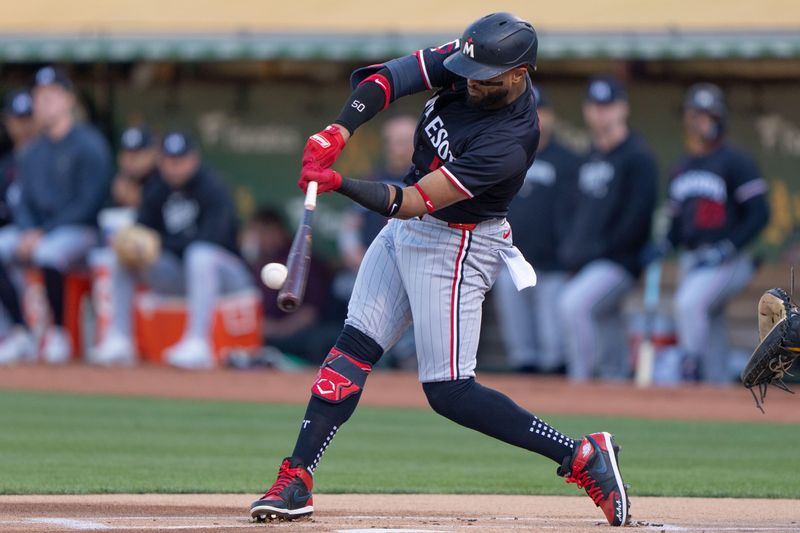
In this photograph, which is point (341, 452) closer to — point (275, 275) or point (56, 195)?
point (275, 275)

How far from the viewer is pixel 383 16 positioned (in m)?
13.2

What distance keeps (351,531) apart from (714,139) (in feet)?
22.8

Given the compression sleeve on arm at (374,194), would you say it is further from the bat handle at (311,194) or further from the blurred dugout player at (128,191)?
the blurred dugout player at (128,191)

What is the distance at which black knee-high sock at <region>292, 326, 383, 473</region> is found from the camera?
5117 millimetres

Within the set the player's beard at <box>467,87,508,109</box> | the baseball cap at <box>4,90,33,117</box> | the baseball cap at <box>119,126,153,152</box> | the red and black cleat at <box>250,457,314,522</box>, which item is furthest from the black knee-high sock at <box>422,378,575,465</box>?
the baseball cap at <box>4,90,33,117</box>

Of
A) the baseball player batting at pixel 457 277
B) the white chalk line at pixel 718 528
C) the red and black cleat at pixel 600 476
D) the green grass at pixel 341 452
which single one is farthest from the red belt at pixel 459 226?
the green grass at pixel 341 452

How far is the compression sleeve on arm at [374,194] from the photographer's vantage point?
486 centimetres

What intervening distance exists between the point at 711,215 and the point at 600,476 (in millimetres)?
6132

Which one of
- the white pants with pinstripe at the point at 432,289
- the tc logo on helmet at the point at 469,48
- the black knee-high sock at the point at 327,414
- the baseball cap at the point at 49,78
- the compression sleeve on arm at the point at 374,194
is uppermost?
the baseball cap at the point at 49,78

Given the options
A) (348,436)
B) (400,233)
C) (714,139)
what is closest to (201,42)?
(714,139)

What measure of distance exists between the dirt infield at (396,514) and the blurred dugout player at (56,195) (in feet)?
23.0

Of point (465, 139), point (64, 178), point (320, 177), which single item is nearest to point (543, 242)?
point (64, 178)

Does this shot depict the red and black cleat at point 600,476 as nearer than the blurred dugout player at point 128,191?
Yes

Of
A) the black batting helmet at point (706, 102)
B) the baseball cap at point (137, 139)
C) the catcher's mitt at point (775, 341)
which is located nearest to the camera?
the catcher's mitt at point (775, 341)
